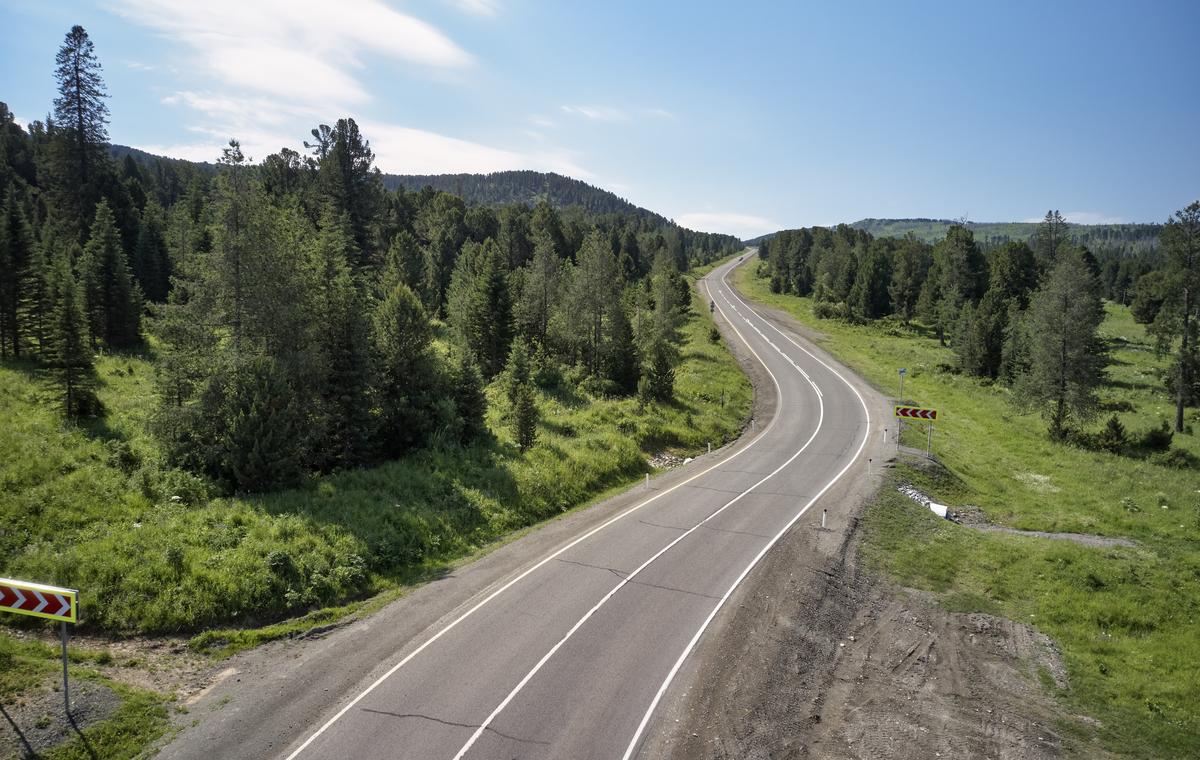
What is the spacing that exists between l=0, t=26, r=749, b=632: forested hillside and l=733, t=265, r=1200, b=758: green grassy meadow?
13.6 metres

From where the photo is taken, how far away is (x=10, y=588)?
10586mm

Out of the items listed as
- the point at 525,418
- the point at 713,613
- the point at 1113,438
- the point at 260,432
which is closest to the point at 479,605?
the point at 713,613

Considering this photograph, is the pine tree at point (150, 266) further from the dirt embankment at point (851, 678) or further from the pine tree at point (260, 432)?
the dirt embankment at point (851, 678)

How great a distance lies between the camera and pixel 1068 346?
40375 millimetres

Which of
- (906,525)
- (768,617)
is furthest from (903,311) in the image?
(768,617)

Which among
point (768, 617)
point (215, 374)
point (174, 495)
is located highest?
point (215, 374)

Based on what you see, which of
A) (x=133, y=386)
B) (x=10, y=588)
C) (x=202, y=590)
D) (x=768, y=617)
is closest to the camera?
(x=10, y=588)

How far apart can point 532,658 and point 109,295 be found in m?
51.2

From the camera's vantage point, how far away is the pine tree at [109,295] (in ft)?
150

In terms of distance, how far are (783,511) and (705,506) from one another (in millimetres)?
3254

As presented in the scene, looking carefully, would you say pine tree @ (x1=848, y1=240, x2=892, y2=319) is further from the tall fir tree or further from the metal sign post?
the metal sign post

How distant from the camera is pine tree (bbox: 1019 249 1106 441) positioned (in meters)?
40.0

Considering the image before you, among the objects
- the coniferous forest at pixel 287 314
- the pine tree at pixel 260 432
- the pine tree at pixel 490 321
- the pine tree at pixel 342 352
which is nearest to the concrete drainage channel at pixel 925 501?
the coniferous forest at pixel 287 314

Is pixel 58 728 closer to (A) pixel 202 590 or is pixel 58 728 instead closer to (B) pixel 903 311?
(A) pixel 202 590
